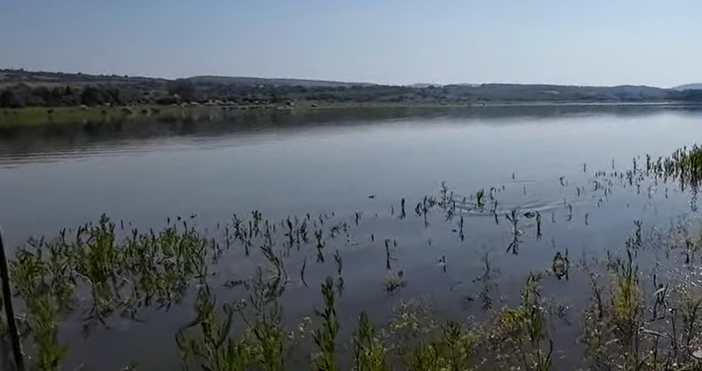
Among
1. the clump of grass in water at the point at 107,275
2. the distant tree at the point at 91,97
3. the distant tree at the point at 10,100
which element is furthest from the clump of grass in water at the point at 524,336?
the distant tree at the point at 91,97

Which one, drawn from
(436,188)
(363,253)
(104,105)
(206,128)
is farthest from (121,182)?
(104,105)

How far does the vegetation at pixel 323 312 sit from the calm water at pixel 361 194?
12.6 inches

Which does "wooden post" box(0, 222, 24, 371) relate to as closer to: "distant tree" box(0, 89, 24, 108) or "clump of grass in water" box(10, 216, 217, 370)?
"clump of grass in water" box(10, 216, 217, 370)

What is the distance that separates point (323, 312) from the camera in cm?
820

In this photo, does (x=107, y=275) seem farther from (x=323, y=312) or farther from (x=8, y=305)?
(x=8, y=305)

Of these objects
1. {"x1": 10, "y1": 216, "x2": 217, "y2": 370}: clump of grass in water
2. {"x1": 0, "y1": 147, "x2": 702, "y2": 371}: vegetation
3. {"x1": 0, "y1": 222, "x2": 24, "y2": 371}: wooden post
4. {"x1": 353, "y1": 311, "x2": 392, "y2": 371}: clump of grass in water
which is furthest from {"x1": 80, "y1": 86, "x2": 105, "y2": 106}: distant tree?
{"x1": 353, "y1": 311, "x2": 392, "y2": 371}: clump of grass in water

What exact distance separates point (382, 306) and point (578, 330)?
8.01ft

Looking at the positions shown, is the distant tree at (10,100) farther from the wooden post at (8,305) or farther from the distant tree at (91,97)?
the wooden post at (8,305)

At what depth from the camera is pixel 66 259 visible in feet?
32.9

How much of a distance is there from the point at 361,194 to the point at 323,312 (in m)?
9.20

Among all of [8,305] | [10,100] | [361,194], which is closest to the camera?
[8,305]

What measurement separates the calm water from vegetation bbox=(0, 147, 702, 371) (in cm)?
32

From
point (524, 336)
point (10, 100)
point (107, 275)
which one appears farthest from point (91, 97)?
point (524, 336)

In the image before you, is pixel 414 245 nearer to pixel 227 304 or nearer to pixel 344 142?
pixel 227 304
